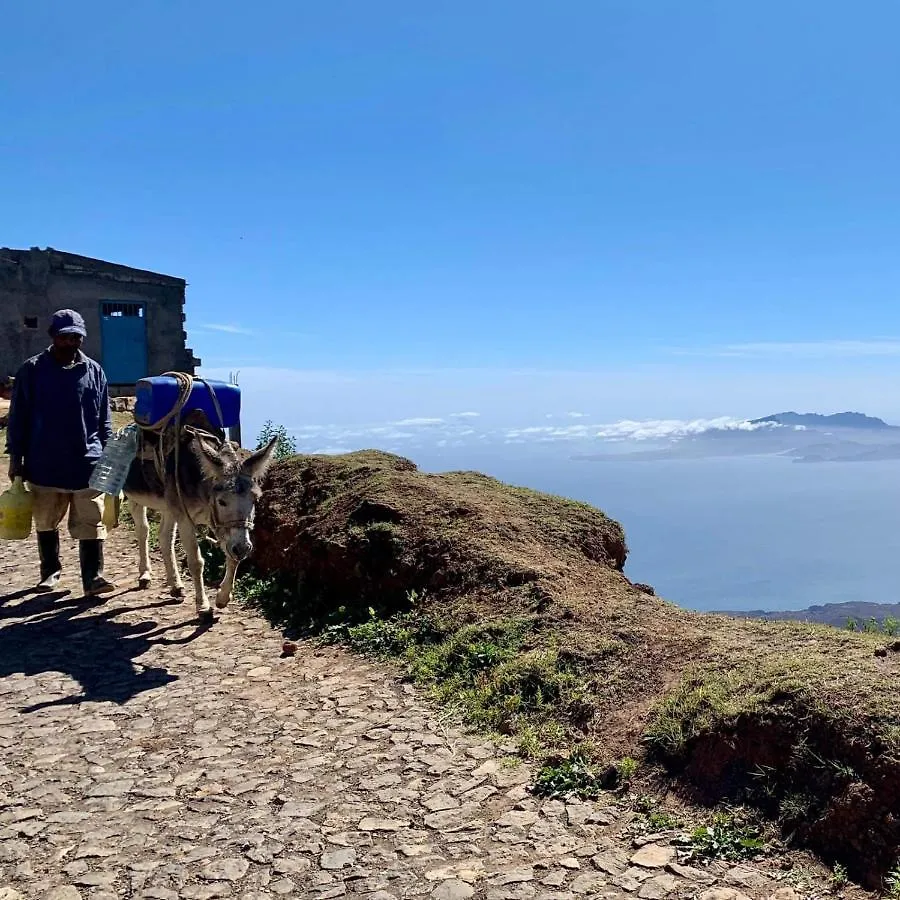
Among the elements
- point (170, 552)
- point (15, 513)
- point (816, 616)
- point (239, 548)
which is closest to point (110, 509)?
point (170, 552)

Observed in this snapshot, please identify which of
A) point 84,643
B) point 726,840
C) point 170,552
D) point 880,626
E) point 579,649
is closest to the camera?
point 726,840

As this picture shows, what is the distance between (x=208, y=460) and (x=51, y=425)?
6.43 ft

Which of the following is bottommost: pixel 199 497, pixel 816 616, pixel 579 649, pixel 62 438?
pixel 816 616

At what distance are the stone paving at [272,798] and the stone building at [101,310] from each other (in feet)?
60.3

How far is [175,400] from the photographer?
322 inches

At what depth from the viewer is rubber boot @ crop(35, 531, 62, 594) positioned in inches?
337

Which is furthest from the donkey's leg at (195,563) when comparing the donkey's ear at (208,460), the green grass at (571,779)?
the green grass at (571,779)

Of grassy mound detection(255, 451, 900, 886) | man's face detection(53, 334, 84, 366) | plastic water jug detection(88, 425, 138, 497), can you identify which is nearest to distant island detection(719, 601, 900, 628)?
grassy mound detection(255, 451, 900, 886)

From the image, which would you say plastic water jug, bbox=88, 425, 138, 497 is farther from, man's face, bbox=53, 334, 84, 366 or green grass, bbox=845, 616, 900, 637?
green grass, bbox=845, 616, 900, 637

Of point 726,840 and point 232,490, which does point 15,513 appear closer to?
point 232,490

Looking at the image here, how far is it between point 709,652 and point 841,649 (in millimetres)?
821

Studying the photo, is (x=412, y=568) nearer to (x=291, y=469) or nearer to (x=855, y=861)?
(x=291, y=469)

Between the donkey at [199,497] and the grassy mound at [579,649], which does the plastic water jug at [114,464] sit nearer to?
the donkey at [199,497]

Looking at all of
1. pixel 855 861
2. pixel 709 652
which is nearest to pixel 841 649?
pixel 709 652
